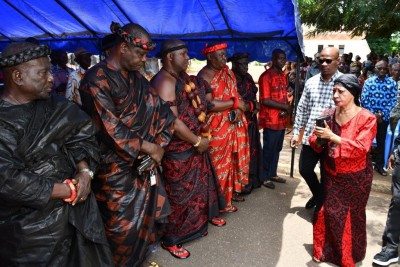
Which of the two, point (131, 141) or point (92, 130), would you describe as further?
point (131, 141)

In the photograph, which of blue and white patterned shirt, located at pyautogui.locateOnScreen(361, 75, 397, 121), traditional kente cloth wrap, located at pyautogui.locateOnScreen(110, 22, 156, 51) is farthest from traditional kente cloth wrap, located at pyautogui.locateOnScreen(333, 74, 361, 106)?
blue and white patterned shirt, located at pyautogui.locateOnScreen(361, 75, 397, 121)

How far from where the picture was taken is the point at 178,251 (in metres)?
2.99

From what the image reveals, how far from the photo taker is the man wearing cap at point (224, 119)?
3.44 m

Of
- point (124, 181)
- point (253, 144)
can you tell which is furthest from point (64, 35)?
point (124, 181)

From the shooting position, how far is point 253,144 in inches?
171

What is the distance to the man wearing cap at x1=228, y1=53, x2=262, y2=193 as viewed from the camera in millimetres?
4109

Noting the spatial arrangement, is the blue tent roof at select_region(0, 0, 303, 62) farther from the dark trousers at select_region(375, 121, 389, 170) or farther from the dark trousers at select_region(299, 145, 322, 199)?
the dark trousers at select_region(375, 121, 389, 170)

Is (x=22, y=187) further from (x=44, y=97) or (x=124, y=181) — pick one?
(x=124, y=181)

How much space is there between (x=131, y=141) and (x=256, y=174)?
8.57 ft

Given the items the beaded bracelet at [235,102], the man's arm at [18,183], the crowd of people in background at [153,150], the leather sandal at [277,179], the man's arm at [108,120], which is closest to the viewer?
the man's arm at [18,183]

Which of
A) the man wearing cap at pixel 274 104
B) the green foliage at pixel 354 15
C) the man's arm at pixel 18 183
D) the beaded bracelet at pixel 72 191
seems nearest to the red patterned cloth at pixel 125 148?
the beaded bracelet at pixel 72 191

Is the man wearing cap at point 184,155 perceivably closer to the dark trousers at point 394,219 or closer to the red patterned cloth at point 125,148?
the red patterned cloth at point 125,148

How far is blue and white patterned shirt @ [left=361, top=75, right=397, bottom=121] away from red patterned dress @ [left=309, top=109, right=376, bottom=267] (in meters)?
2.34

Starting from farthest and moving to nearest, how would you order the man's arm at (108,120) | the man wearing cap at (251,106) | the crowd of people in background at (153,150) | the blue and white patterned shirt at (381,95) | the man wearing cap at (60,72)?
1. the man wearing cap at (60,72)
2. the blue and white patterned shirt at (381,95)
3. the man wearing cap at (251,106)
4. the man's arm at (108,120)
5. the crowd of people in background at (153,150)
